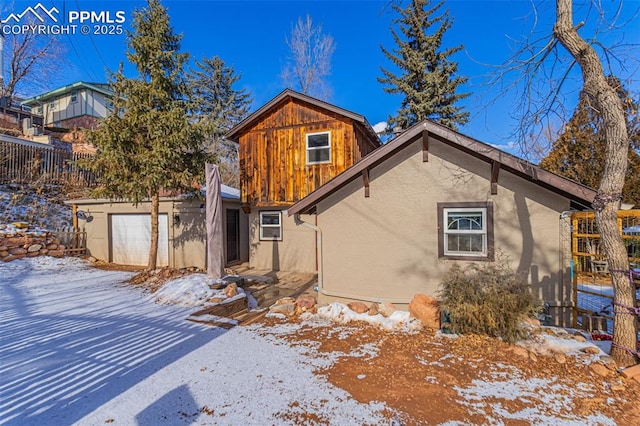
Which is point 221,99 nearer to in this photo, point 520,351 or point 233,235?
point 233,235

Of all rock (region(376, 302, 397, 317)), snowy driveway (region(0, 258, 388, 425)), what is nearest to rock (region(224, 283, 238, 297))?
snowy driveway (region(0, 258, 388, 425))

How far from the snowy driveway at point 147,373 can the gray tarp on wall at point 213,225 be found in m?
1.52

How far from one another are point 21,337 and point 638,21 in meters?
10.2

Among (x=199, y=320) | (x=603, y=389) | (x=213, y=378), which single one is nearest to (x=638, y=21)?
(x=603, y=389)

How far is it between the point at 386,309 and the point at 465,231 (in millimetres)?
2201

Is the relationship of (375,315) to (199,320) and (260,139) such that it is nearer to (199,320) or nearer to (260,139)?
(199,320)

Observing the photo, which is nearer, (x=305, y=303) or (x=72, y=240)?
(x=305, y=303)

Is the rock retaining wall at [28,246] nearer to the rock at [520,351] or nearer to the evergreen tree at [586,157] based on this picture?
the rock at [520,351]

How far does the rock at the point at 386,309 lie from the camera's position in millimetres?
5957

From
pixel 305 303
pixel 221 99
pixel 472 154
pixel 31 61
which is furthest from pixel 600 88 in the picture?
pixel 31 61

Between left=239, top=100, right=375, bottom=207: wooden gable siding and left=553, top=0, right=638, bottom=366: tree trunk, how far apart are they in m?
6.94

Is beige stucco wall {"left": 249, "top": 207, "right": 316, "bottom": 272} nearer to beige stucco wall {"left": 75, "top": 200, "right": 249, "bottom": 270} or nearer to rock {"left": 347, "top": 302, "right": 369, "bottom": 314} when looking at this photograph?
beige stucco wall {"left": 75, "top": 200, "right": 249, "bottom": 270}

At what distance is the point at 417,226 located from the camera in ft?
20.1

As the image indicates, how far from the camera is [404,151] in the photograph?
6254mm
